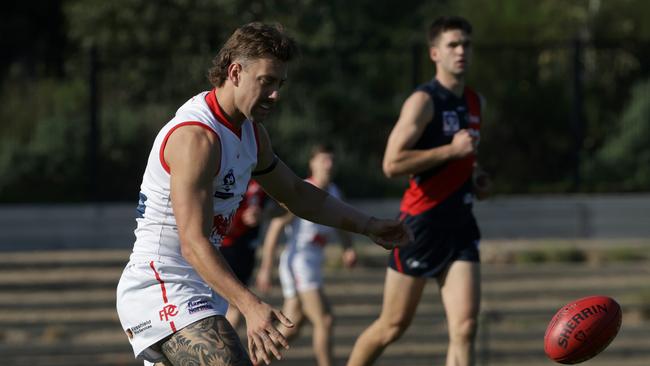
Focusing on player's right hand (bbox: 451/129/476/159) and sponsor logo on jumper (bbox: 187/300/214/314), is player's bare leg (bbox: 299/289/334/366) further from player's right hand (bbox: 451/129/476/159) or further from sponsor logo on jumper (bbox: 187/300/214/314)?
sponsor logo on jumper (bbox: 187/300/214/314)

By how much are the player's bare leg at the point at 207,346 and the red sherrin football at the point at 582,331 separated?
1.82 meters

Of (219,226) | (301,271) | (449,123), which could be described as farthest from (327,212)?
(301,271)

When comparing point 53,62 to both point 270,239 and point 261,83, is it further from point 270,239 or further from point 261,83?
point 261,83

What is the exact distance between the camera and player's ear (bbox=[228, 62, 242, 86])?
4.48 meters

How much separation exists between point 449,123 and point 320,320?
10.5 feet

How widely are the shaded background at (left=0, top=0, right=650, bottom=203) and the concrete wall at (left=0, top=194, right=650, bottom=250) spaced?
32 cm

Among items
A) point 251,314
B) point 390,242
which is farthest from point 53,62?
point 251,314

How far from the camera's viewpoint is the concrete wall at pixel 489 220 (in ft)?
40.1

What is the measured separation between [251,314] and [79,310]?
7.86m

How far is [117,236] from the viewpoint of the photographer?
12.4m

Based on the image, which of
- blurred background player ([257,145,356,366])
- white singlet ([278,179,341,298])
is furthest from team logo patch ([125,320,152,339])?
white singlet ([278,179,341,298])

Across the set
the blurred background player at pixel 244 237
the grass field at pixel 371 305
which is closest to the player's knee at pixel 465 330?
the blurred background player at pixel 244 237

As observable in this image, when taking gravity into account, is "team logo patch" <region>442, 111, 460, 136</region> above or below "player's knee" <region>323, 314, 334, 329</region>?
above

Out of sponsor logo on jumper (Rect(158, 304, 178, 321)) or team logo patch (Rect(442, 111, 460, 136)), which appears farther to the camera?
team logo patch (Rect(442, 111, 460, 136))
